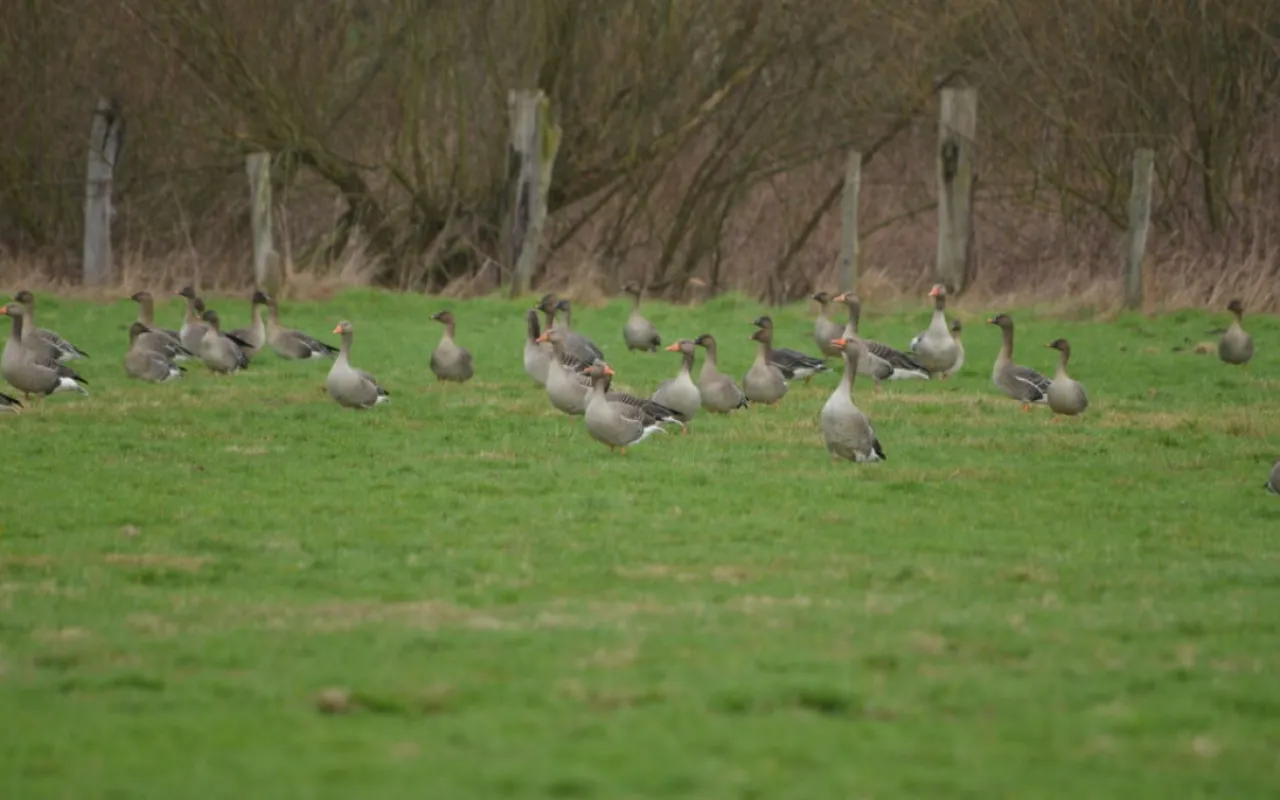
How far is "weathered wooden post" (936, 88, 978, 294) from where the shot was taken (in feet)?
93.9

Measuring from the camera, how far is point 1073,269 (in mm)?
31562

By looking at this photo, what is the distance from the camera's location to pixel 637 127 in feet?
111

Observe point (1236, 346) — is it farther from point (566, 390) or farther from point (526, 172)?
point (526, 172)

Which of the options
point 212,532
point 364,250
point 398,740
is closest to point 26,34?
point 364,250

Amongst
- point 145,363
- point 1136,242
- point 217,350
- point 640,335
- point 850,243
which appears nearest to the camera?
point 145,363

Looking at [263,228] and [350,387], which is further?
[263,228]

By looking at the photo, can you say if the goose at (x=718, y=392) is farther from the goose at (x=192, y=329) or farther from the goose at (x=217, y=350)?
the goose at (x=192, y=329)

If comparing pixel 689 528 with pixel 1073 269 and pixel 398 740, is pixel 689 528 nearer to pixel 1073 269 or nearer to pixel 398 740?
pixel 398 740

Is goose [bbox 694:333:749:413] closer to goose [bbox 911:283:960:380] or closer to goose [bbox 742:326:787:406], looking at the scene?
goose [bbox 742:326:787:406]

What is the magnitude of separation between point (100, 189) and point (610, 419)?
746 inches

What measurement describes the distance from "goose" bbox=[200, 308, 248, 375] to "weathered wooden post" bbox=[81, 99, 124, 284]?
10688 mm

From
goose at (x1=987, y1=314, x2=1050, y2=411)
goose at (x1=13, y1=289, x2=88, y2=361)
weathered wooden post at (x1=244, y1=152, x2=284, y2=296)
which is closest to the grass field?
goose at (x1=987, y1=314, x2=1050, y2=411)

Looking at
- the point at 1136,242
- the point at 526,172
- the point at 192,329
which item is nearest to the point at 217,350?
the point at 192,329

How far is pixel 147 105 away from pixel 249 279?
3.52 meters
